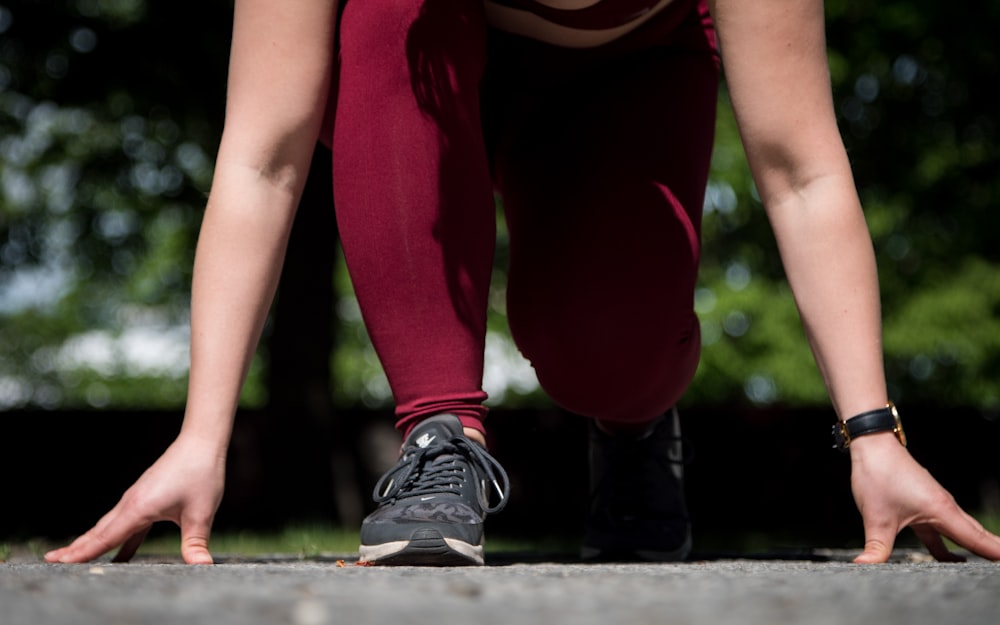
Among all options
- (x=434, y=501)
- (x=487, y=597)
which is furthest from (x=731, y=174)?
(x=487, y=597)

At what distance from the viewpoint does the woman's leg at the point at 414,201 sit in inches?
70.0

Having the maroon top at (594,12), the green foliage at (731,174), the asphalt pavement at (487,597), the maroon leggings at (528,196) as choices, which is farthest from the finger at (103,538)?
the green foliage at (731,174)

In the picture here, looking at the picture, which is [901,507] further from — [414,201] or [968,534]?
[414,201]

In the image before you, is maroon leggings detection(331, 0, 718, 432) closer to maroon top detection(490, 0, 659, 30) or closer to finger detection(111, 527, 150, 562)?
maroon top detection(490, 0, 659, 30)

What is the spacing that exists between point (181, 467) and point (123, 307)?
63.0 feet

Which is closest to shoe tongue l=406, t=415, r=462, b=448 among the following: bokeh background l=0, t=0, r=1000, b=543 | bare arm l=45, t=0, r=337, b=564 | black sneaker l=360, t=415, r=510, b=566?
black sneaker l=360, t=415, r=510, b=566

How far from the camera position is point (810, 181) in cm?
179

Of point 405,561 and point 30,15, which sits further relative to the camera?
point 30,15

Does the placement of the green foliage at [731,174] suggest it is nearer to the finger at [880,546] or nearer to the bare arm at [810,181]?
the bare arm at [810,181]

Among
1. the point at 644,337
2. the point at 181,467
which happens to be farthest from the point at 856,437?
the point at 181,467

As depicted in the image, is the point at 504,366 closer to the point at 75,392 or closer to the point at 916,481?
the point at 75,392

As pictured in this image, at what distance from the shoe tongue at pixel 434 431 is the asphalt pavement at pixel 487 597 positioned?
0.34 metres

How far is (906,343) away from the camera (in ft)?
33.6

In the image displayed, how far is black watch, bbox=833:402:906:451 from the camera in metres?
1.67
